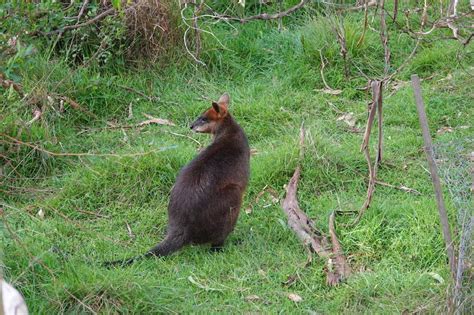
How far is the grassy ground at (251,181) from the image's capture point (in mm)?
4855

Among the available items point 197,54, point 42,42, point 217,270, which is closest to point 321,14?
point 197,54

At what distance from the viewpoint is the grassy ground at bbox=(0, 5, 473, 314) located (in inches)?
191

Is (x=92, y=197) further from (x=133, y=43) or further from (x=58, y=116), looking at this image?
(x=133, y=43)

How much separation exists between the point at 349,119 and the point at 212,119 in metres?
1.43

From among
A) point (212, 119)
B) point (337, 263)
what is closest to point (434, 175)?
point (337, 263)

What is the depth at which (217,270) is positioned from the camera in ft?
17.3

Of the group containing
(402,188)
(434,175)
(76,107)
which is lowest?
(402,188)

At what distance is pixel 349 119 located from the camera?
7152 millimetres

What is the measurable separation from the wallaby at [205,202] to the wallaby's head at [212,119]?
50 centimetres

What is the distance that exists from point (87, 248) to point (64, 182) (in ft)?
2.93

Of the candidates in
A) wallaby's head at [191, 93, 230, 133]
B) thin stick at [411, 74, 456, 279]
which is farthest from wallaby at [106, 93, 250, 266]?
thin stick at [411, 74, 456, 279]

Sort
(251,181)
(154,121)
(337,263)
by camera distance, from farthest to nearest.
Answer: (154,121) → (251,181) → (337,263)

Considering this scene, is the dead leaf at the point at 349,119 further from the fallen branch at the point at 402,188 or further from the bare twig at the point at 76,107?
the bare twig at the point at 76,107

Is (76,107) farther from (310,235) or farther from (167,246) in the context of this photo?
(310,235)
